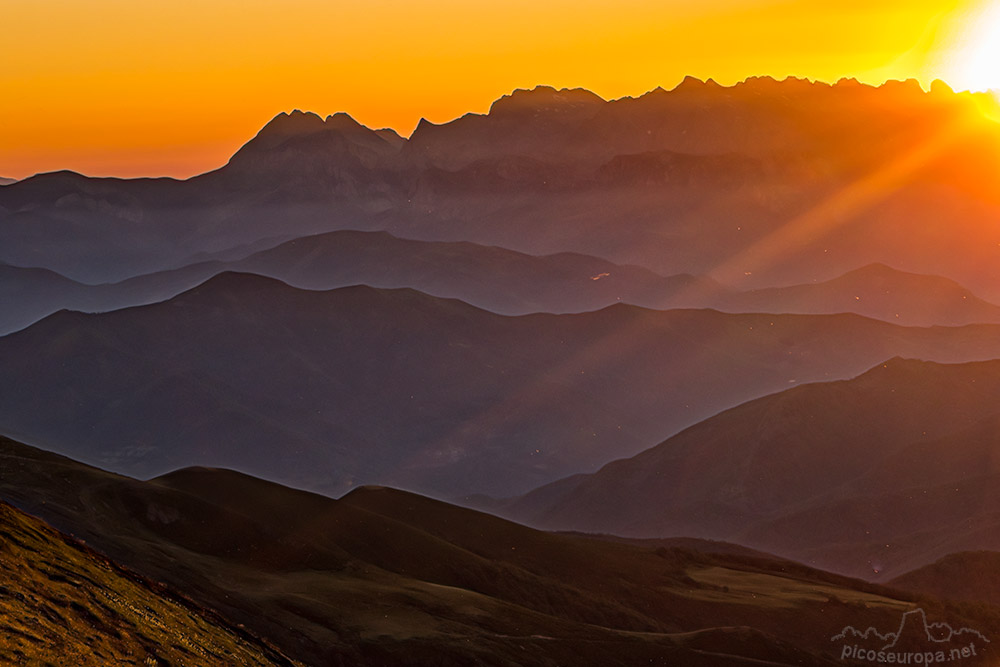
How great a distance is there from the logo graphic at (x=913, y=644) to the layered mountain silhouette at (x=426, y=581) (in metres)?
1.61

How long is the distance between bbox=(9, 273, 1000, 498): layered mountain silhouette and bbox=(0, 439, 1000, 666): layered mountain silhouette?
69.1 metres

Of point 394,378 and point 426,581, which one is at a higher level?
point 394,378

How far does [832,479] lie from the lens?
129 metres

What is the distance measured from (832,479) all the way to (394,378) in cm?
7232

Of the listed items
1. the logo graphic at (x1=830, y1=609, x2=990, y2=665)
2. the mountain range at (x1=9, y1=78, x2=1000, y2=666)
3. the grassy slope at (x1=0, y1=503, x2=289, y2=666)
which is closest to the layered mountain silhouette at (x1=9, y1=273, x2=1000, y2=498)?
the mountain range at (x1=9, y1=78, x2=1000, y2=666)

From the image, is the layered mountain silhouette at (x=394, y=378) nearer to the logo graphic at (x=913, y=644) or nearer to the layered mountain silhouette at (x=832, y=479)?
the layered mountain silhouette at (x=832, y=479)

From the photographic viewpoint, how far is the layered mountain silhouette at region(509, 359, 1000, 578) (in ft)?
373

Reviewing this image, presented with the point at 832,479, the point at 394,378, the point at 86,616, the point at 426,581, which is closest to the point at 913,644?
the point at 426,581

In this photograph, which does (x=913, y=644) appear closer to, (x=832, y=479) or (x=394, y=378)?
(x=832, y=479)

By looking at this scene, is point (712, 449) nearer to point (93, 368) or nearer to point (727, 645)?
point (727, 645)

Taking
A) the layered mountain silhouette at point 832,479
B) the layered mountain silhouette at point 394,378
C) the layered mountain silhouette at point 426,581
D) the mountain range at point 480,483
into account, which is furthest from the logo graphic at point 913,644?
the layered mountain silhouette at point 394,378

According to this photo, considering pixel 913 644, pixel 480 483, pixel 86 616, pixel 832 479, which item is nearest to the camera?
pixel 86 616

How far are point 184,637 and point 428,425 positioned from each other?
13561cm

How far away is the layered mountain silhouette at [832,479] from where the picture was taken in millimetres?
113562
